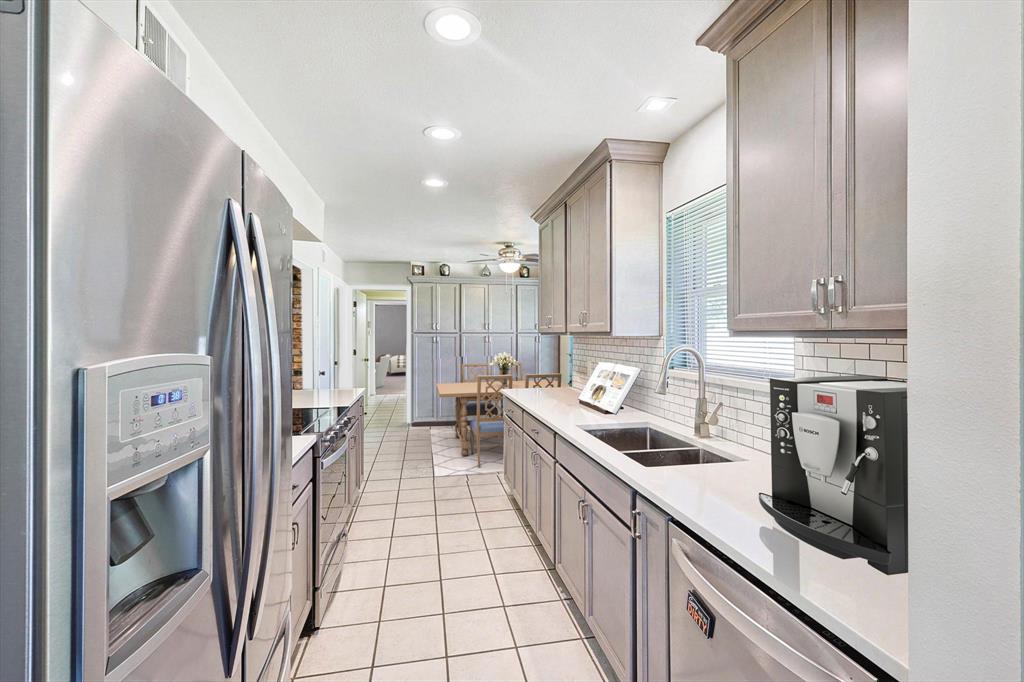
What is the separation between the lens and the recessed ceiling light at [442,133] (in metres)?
2.63

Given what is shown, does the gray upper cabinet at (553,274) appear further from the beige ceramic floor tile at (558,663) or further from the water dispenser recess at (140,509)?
the water dispenser recess at (140,509)

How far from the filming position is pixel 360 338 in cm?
877

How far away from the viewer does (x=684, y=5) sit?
5.30ft

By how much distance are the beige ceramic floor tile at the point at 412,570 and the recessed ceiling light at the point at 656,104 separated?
9.07 feet

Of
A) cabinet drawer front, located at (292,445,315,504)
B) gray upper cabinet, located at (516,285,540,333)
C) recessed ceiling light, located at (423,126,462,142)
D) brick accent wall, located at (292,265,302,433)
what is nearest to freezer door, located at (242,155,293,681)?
cabinet drawer front, located at (292,445,315,504)

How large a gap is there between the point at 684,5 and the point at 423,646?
108 inches

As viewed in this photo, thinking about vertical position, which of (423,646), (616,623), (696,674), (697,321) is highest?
(697,321)

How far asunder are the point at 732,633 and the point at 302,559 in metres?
1.64

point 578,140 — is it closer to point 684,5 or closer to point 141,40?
point 684,5

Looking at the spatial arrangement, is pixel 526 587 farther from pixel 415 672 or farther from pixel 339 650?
pixel 339 650

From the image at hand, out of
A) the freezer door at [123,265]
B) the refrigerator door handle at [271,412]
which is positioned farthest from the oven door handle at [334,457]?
the freezer door at [123,265]

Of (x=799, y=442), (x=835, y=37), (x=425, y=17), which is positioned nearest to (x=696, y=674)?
(x=799, y=442)

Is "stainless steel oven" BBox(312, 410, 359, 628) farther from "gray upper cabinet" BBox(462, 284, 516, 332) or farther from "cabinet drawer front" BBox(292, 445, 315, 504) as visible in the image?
"gray upper cabinet" BBox(462, 284, 516, 332)

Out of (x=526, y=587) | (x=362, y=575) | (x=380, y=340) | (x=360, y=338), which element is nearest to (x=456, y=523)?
(x=362, y=575)
